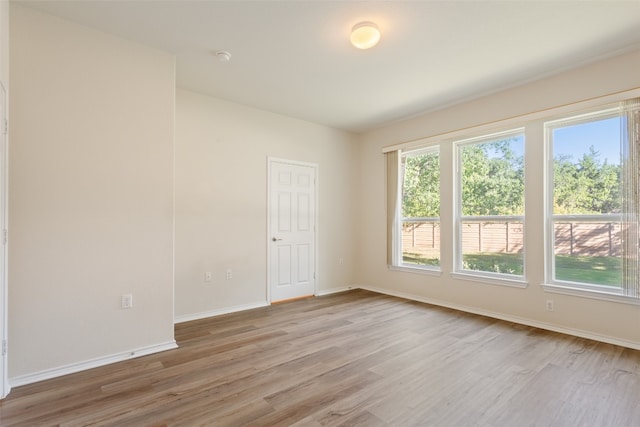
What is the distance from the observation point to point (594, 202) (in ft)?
10.6

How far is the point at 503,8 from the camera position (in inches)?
92.1

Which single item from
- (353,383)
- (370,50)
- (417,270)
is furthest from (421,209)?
(353,383)

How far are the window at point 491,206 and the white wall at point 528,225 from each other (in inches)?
6.1

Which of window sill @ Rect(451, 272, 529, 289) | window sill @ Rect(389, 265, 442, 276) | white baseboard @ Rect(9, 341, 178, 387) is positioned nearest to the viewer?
white baseboard @ Rect(9, 341, 178, 387)

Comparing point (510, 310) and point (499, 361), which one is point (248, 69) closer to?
point (499, 361)

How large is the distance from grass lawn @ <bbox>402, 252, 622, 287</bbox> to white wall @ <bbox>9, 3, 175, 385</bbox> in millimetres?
3748

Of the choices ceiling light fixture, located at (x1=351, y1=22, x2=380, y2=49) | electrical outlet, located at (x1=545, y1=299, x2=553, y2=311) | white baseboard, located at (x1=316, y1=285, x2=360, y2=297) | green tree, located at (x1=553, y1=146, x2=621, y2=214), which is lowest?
white baseboard, located at (x1=316, y1=285, x2=360, y2=297)

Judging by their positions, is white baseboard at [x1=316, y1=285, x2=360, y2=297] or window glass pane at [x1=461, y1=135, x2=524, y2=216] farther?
white baseboard at [x1=316, y1=285, x2=360, y2=297]

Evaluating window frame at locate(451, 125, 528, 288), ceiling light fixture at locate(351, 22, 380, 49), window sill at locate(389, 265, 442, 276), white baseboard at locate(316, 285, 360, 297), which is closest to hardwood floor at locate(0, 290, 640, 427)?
window frame at locate(451, 125, 528, 288)

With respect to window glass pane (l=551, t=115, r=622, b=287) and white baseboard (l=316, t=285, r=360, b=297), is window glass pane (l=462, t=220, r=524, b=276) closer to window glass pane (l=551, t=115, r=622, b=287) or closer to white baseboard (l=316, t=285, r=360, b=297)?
Answer: window glass pane (l=551, t=115, r=622, b=287)

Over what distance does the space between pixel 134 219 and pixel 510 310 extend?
166 inches

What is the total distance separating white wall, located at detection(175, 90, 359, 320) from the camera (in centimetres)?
379

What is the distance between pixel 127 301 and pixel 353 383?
80.6 inches

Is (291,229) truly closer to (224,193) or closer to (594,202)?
(224,193)
